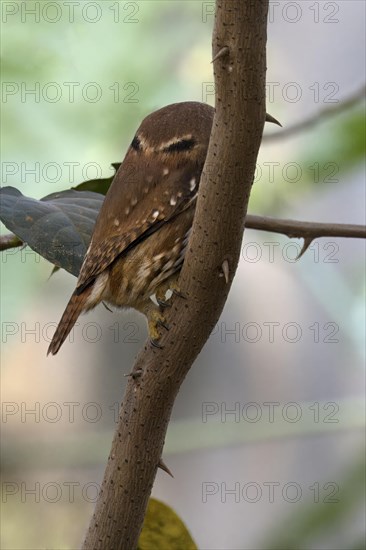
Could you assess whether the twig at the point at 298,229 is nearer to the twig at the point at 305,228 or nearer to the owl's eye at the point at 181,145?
the twig at the point at 305,228

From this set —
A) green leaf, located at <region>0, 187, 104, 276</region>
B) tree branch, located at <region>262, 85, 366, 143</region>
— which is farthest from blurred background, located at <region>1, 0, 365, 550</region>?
green leaf, located at <region>0, 187, 104, 276</region>

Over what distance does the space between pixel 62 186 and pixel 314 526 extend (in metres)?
1.56

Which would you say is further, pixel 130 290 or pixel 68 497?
pixel 68 497

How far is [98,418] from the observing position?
318cm

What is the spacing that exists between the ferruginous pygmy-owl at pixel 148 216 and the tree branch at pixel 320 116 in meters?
0.40

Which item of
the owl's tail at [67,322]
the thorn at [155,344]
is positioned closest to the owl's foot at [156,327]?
the thorn at [155,344]

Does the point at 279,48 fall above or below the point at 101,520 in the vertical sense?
above

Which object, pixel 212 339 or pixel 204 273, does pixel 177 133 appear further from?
pixel 212 339

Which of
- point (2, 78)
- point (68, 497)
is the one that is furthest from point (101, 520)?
point (2, 78)

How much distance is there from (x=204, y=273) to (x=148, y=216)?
597mm

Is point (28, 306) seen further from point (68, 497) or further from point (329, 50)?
point (329, 50)

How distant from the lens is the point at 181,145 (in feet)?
7.69

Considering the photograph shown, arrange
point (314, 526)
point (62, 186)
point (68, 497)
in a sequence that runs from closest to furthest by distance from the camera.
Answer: point (314, 526) < point (68, 497) < point (62, 186)

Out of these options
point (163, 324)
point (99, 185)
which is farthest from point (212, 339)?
point (163, 324)
